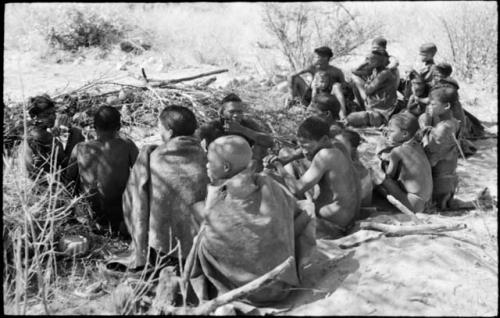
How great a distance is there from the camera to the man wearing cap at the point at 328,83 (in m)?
7.93

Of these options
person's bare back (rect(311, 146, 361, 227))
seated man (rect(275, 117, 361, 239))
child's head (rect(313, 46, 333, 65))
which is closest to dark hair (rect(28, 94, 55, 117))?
seated man (rect(275, 117, 361, 239))

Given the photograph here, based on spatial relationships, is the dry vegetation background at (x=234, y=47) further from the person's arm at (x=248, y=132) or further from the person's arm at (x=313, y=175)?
the person's arm at (x=313, y=175)

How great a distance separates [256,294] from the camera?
11.6 ft

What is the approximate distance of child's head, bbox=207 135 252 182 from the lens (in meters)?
3.49

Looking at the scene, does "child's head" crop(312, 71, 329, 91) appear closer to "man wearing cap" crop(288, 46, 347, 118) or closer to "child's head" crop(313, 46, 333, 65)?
"man wearing cap" crop(288, 46, 347, 118)

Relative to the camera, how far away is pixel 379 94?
26.2 ft

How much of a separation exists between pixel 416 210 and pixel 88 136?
310 centimetres

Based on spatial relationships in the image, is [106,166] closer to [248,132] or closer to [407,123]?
[248,132]

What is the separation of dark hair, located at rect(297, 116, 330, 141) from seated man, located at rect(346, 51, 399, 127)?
10.7ft

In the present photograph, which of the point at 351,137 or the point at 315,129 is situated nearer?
the point at 315,129

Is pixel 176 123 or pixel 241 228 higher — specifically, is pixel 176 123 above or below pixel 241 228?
above

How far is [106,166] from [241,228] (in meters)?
1.55

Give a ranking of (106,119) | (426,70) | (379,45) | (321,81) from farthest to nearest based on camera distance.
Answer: (379,45)
(426,70)
(321,81)
(106,119)

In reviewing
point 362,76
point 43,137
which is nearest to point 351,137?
point 43,137
